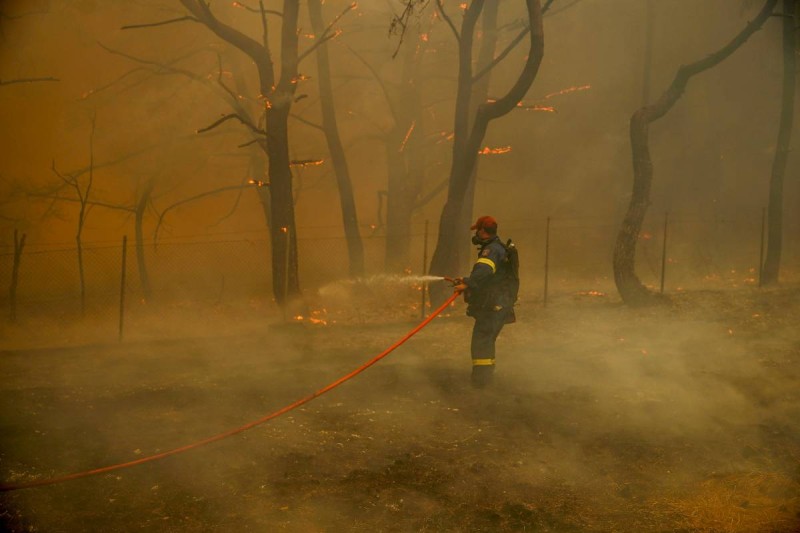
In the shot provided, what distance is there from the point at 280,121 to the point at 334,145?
129 inches

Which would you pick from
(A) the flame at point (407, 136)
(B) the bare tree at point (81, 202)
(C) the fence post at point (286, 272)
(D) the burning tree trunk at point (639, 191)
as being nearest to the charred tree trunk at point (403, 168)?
(A) the flame at point (407, 136)

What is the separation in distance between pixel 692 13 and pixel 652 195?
23.4ft

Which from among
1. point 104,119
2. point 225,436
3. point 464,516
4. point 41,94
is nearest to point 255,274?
point 104,119

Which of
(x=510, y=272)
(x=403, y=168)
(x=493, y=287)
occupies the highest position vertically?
(x=403, y=168)

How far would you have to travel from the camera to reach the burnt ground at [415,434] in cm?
488

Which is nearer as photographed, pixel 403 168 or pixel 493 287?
pixel 493 287

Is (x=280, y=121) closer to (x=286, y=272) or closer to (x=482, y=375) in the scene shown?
(x=286, y=272)

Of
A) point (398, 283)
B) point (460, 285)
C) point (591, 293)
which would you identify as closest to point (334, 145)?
point (398, 283)

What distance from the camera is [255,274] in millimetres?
18156

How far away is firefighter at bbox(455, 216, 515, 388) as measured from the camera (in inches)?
294

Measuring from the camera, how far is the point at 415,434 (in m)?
6.41

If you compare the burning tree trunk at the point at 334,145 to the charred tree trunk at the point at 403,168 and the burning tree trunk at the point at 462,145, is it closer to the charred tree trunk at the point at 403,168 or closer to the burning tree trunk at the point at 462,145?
the charred tree trunk at the point at 403,168

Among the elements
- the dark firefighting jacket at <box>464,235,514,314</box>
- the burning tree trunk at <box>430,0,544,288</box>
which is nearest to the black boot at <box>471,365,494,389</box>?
the dark firefighting jacket at <box>464,235,514,314</box>

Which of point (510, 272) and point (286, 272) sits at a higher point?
point (510, 272)
